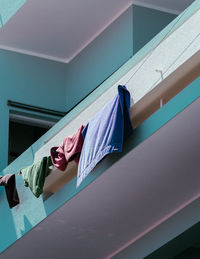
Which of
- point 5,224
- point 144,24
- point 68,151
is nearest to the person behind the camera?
point 68,151

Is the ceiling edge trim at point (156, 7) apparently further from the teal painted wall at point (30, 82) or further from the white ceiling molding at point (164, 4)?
the teal painted wall at point (30, 82)

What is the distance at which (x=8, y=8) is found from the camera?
488 inches

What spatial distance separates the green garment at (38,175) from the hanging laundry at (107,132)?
0.99 m

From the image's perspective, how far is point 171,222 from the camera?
9.25 m

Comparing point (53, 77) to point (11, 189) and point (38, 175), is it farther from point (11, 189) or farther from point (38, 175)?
point (38, 175)

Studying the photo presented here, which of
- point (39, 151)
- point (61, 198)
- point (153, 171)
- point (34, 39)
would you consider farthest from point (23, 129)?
point (153, 171)

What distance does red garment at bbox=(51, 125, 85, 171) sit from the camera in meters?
8.64

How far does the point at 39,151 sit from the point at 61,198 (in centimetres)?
99

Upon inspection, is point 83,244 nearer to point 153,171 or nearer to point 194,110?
point 153,171

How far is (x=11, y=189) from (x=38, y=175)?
2.76ft

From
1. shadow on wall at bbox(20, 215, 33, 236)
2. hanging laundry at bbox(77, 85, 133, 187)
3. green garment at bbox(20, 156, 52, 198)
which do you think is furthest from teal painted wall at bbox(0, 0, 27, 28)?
hanging laundry at bbox(77, 85, 133, 187)

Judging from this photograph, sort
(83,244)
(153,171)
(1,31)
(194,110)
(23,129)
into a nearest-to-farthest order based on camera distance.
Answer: (194,110) → (153,171) → (83,244) → (1,31) → (23,129)

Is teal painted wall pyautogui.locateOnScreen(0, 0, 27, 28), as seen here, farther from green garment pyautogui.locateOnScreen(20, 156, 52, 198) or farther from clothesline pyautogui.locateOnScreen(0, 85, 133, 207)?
clothesline pyautogui.locateOnScreen(0, 85, 133, 207)

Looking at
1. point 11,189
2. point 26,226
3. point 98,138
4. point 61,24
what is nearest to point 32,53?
point 61,24
